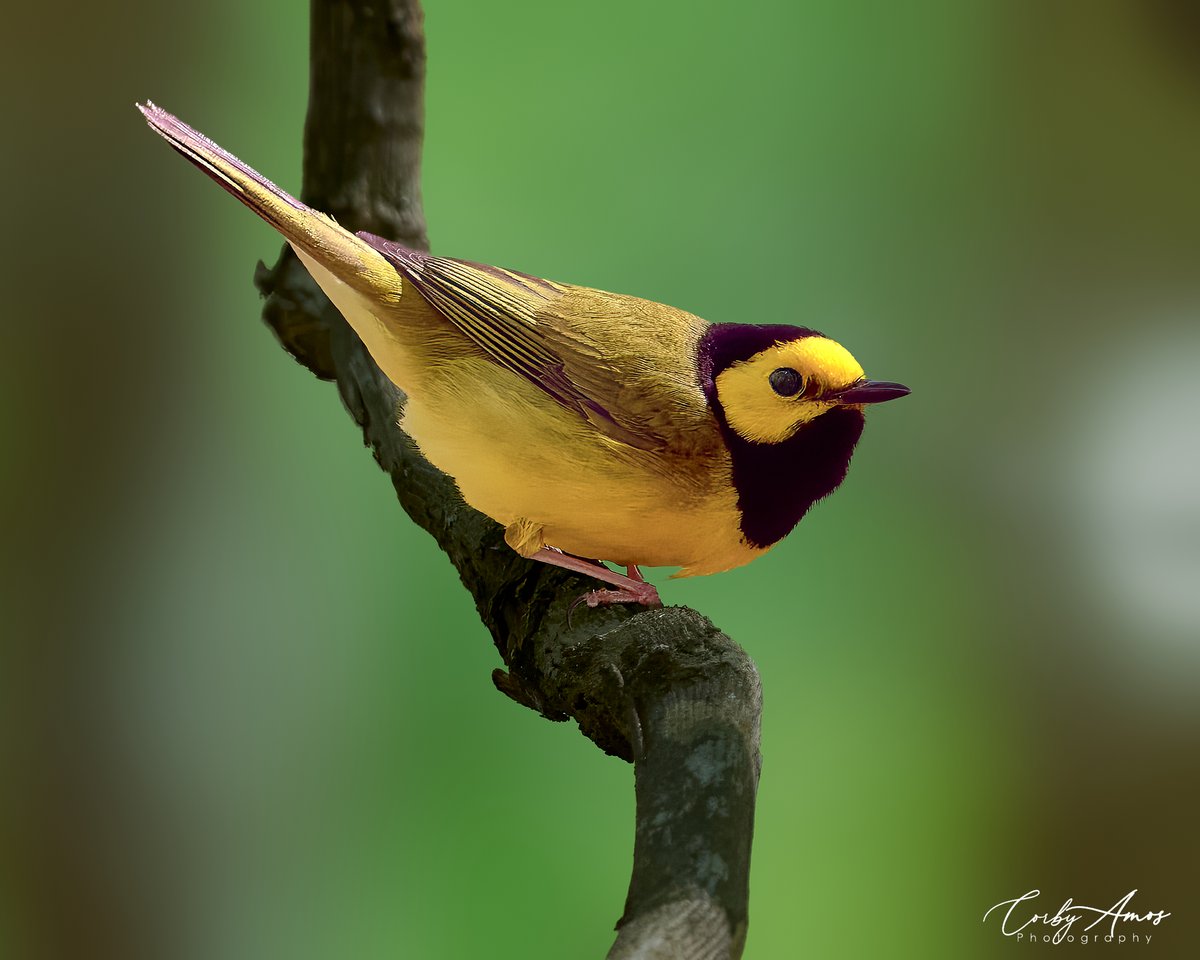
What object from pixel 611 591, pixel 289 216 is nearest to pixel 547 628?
pixel 611 591

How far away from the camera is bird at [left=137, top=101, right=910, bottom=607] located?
3.28 feet

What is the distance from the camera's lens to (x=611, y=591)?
1088mm

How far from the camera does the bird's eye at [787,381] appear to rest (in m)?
1.00

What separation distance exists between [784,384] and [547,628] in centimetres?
33

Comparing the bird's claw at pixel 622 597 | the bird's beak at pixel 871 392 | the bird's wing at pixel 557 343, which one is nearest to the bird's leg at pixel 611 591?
the bird's claw at pixel 622 597

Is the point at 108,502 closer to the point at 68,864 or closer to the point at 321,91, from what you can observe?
the point at 68,864

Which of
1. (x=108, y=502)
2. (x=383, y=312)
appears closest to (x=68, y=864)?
(x=108, y=502)

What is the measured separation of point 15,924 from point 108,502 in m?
0.69

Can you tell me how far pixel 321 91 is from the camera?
4.73ft

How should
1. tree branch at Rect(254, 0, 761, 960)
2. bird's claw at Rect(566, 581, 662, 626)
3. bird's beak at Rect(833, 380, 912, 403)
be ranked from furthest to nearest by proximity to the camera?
bird's claw at Rect(566, 581, 662, 626) < bird's beak at Rect(833, 380, 912, 403) < tree branch at Rect(254, 0, 761, 960)

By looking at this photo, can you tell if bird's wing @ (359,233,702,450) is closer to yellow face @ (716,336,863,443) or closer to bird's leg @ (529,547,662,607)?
yellow face @ (716,336,863,443)

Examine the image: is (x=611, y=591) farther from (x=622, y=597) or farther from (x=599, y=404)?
(x=599, y=404)

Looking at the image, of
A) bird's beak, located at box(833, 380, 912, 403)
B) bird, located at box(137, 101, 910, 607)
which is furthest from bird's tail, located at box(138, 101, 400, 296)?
bird's beak, located at box(833, 380, 912, 403)

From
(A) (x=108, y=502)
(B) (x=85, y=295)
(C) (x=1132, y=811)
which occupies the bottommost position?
(C) (x=1132, y=811)
